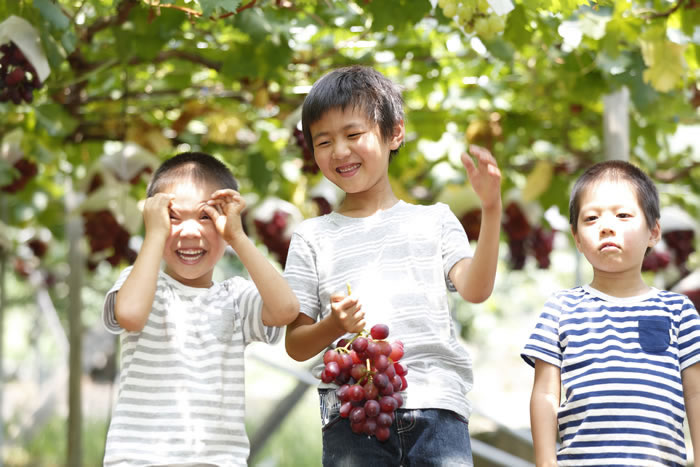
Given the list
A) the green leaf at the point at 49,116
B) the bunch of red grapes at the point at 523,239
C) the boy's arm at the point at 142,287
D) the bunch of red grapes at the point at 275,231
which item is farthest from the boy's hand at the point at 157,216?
the bunch of red grapes at the point at 523,239

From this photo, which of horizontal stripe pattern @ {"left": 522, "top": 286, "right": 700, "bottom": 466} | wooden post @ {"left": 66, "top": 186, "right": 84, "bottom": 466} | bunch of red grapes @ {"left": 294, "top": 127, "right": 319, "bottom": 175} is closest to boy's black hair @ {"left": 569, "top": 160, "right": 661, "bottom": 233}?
horizontal stripe pattern @ {"left": 522, "top": 286, "right": 700, "bottom": 466}

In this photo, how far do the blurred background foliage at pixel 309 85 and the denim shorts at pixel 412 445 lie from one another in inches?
32.6

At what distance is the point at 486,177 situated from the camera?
1.55m

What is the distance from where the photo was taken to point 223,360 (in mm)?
1830

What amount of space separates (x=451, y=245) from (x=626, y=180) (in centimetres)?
36

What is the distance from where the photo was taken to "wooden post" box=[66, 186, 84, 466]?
404 cm

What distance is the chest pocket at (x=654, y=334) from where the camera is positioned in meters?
1.61

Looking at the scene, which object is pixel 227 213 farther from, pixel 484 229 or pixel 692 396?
pixel 692 396

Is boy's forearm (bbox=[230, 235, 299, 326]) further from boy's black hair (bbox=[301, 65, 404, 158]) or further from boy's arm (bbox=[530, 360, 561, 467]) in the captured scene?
boy's arm (bbox=[530, 360, 561, 467])

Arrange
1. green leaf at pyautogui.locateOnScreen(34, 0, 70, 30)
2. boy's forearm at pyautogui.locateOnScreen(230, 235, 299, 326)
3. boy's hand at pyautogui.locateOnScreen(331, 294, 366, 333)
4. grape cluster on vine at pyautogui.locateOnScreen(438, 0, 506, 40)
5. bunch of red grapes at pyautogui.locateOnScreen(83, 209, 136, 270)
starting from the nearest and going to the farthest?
1. boy's hand at pyautogui.locateOnScreen(331, 294, 366, 333)
2. boy's forearm at pyautogui.locateOnScreen(230, 235, 299, 326)
3. grape cluster on vine at pyautogui.locateOnScreen(438, 0, 506, 40)
4. green leaf at pyautogui.locateOnScreen(34, 0, 70, 30)
5. bunch of red grapes at pyautogui.locateOnScreen(83, 209, 136, 270)

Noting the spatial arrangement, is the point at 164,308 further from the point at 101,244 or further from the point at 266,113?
the point at 266,113

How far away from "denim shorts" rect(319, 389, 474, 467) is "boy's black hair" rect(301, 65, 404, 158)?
1.85 ft

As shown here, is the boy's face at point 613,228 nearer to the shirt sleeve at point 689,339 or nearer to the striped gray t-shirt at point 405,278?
the shirt sleeve at point 689,339

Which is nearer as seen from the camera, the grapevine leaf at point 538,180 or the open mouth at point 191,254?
the open mouth at point 191,254
